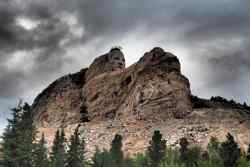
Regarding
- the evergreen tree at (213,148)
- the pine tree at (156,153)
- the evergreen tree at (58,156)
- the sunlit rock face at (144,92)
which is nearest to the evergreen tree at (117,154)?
the pine tree at (156,153)

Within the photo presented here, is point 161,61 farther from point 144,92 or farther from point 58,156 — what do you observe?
point 58,156

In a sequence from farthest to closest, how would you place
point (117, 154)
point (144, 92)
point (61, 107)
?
point (61, 107), point (144, 92), point (117, 154)

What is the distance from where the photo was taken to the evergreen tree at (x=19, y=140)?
47.0 meters

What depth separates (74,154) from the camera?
212ft

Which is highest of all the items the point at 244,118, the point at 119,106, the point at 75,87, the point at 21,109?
the point at 75,87

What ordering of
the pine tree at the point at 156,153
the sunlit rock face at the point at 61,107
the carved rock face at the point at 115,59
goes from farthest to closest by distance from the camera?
the carved rock face at the point at 115,59 → the sunlit rock face at the point at 61,107 → the pine tree at the point at 156,153

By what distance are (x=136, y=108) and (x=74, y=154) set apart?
304ft

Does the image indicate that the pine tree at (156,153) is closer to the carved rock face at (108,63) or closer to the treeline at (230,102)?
the treeline at (230,102)

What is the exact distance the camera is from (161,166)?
88812 mm

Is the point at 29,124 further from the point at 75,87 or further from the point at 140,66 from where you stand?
the point at 75,87

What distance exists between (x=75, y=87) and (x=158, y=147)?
109m

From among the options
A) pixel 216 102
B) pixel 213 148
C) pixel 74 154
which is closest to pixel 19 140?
A: pixel 74 154

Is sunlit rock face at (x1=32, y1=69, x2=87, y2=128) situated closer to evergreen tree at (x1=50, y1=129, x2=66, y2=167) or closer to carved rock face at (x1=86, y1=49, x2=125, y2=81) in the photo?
carved rock face at (x1=86, y1=49, x2=125, y2=81)

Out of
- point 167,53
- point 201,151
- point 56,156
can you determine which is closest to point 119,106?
point 167,53
